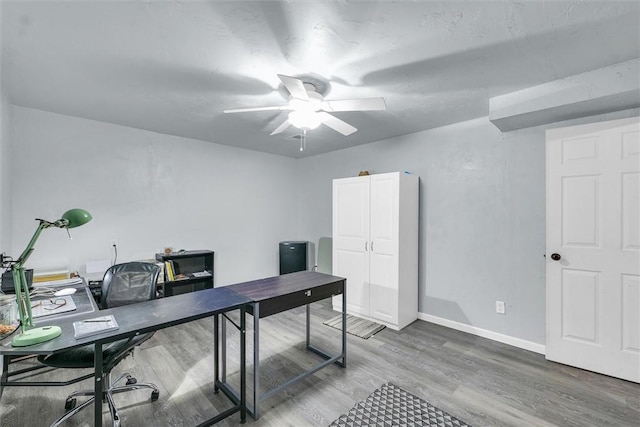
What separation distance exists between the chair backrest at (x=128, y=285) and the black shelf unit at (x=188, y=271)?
116 cm

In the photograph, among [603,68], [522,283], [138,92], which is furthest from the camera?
[522,283]

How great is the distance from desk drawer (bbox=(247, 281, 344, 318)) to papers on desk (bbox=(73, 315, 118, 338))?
0.75 meters

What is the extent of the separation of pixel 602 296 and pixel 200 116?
4155 mm

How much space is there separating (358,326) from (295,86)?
9.04ft

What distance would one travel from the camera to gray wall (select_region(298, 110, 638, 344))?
2.79 metres

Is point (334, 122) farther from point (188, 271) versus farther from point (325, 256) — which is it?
point (188, 271)

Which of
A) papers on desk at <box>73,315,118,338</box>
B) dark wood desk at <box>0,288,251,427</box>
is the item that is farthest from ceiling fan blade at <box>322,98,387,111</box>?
papers on desk at <box>73,315,118,338</box>

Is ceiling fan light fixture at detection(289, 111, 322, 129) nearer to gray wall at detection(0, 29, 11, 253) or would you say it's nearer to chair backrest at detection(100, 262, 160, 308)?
chair backrest at detection(100, 262, 160, 308)

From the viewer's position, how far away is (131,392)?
6.95ft

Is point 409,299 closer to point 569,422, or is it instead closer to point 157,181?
point 569,422

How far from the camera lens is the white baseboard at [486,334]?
2.76m

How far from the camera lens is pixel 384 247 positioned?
338 centimetres

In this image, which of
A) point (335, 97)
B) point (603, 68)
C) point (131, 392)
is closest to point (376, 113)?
point (335, 97)

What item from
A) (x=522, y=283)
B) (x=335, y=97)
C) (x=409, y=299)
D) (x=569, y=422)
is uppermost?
(x=335, y=97)
